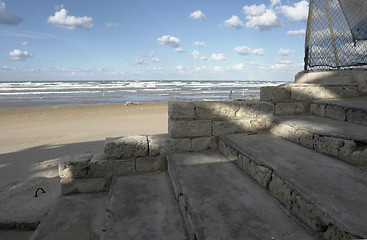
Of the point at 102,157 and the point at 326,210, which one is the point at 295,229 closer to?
the point at 326,210

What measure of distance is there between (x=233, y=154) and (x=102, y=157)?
178 centimetres

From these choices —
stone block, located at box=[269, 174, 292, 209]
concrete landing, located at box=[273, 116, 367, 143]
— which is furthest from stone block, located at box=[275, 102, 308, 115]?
stone block, located at box=[269, 174, 292, 209]

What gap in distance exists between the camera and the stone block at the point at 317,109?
3.73m

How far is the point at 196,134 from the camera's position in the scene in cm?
353

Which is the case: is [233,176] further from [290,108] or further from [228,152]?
[290,108]

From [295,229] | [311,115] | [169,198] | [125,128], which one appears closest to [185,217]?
[169,198]

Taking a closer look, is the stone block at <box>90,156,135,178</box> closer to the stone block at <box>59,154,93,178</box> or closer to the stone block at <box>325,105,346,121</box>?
the stone block at <box>59,154,93,178</box>

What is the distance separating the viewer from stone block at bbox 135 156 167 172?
132 inches

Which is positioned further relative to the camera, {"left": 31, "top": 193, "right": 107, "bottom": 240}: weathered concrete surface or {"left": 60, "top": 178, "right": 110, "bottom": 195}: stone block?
{"left": 60, "top": 178, "right": 110, "bottom": 195}: stone block

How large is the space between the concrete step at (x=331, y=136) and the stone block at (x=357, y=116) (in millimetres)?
89

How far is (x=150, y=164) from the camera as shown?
3.40 meters

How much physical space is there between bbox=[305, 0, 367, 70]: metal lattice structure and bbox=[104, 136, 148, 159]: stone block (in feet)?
13.8

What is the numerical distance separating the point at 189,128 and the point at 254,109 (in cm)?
111

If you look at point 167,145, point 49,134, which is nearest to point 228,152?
point 167,145
